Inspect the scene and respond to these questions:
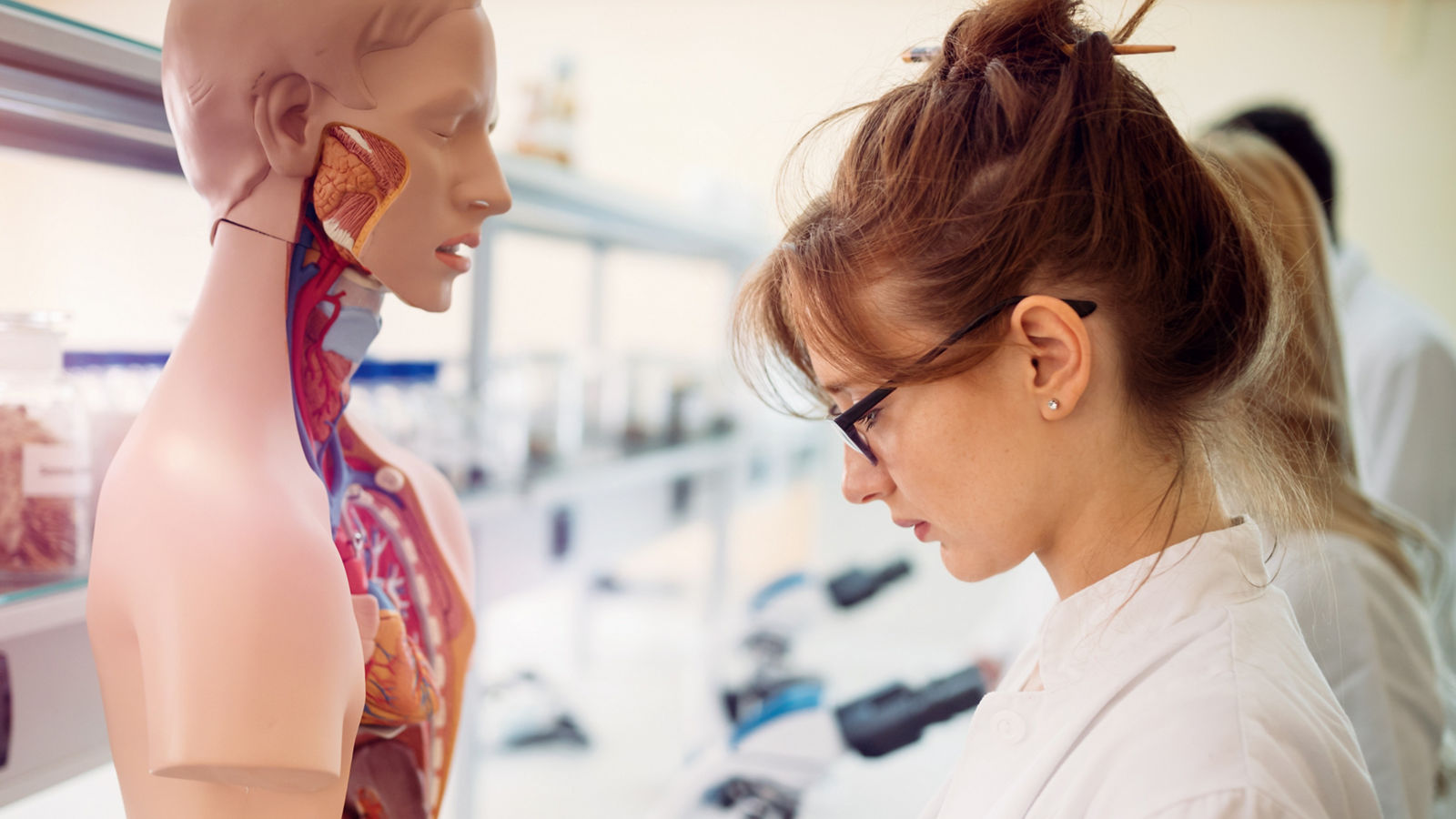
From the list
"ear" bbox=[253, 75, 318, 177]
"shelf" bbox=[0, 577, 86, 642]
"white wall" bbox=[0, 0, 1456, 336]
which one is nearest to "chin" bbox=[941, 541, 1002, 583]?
"ear" bbox=[253, 75, 318, 177]

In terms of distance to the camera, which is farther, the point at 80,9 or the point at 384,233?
the point at 80,9

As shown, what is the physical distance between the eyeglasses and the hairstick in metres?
0.19

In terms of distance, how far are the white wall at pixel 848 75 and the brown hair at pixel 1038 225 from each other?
4.32 feet

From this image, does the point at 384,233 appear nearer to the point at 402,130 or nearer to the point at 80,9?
the point at 402,130

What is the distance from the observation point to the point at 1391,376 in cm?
215

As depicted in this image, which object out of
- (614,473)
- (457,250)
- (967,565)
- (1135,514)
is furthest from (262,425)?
(614,473)

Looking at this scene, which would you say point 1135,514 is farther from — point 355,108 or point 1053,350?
point 355,108

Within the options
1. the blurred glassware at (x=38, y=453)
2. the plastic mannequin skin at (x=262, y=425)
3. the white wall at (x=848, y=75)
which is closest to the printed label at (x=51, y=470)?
the blurred glassware at (x=38, y=453)

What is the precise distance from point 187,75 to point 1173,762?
797 mm

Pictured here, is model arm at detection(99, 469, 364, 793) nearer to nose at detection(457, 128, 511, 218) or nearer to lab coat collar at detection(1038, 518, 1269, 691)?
nose at detection(457, 128, 511, 218)

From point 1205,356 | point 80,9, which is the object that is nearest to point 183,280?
point 1205,356

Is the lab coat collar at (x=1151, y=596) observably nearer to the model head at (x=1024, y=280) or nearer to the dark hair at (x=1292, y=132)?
the model head at (x=1024, y=280)

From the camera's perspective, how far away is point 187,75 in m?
0.66

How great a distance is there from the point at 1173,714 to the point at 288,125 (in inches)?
28.7
